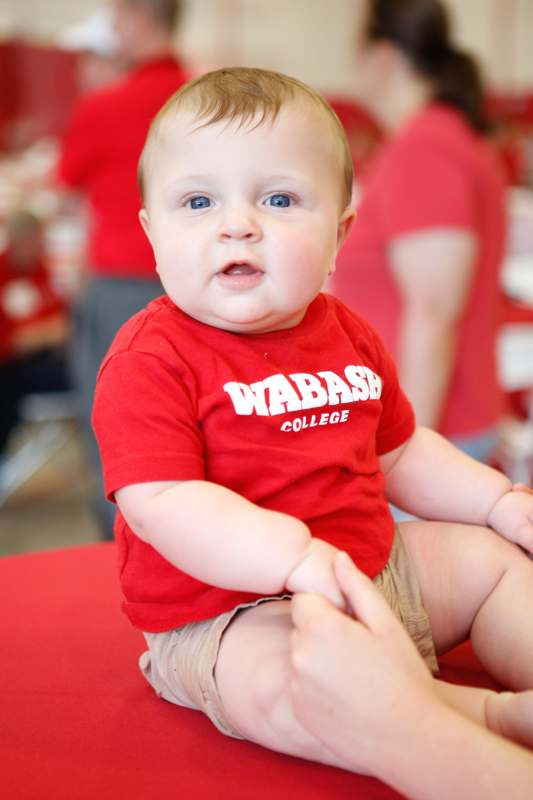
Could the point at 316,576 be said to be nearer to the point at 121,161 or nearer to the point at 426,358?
the point at 426,358

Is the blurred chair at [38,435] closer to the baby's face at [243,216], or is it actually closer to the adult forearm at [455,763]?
the baby's face at [243,216]

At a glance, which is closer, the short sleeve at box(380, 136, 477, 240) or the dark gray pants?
the short sleeve at box(380, 136, 477, 240)

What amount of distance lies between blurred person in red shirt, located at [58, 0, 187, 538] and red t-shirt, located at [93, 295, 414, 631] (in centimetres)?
159

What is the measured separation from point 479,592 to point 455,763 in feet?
0.72

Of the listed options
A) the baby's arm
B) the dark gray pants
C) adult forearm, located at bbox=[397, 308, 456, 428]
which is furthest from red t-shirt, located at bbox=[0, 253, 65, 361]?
the baby's arm

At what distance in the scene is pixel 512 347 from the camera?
2.55 meters

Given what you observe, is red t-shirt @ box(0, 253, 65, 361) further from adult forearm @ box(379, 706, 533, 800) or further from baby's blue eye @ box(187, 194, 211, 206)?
adult forearm @ box(379, 706, 533, 800)

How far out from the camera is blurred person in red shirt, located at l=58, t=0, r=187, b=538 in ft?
7.72

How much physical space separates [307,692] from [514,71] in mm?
7459

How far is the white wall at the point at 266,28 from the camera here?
6484 mm

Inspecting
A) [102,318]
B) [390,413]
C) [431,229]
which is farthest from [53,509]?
[390,413]

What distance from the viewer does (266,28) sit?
675cm

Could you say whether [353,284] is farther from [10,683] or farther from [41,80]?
[41,80]

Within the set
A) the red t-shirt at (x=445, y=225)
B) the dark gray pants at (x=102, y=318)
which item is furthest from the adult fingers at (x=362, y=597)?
the dark gray pants at (x=102, y=318)
